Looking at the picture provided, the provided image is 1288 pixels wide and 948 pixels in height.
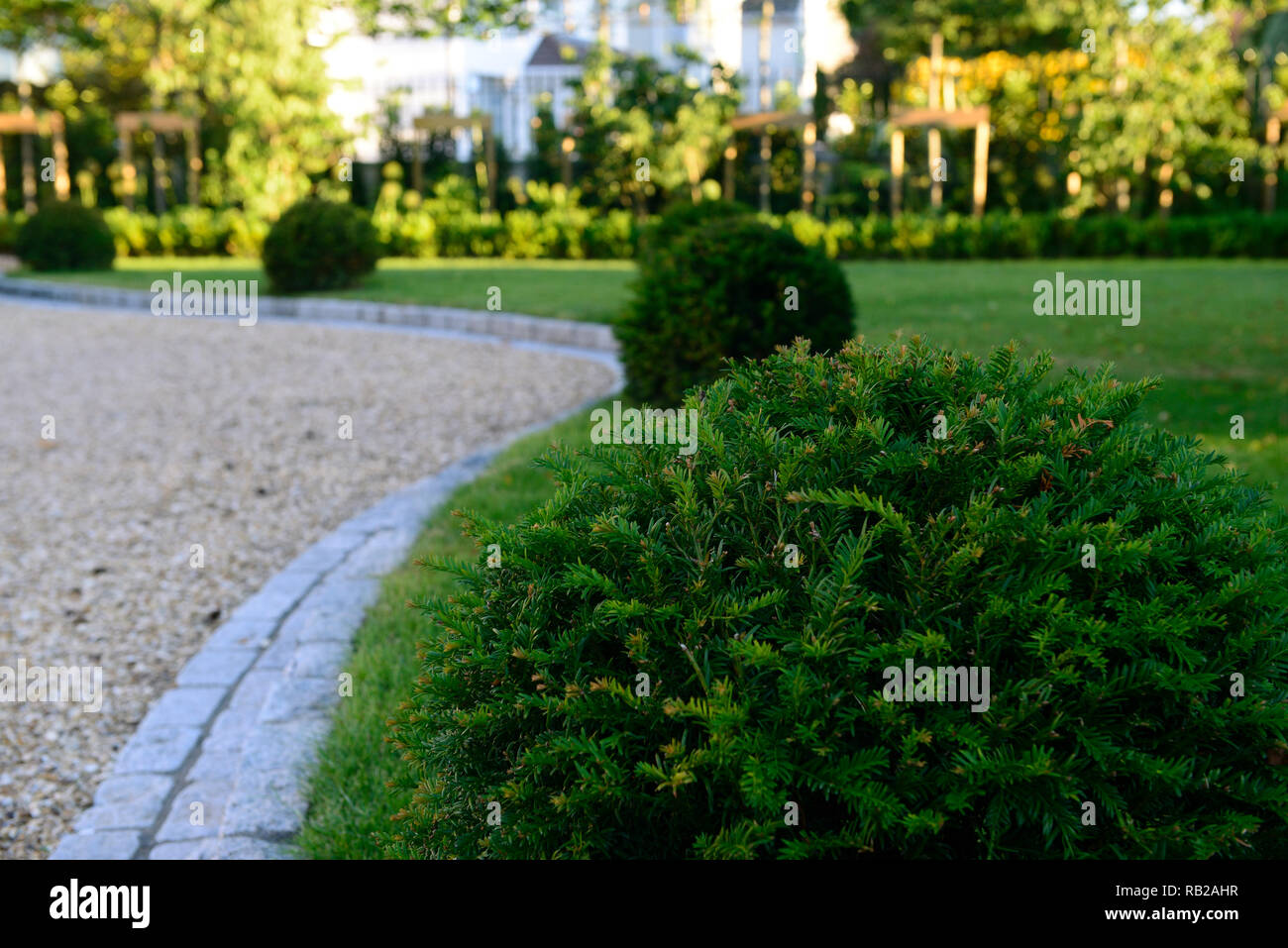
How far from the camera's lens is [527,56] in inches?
1401

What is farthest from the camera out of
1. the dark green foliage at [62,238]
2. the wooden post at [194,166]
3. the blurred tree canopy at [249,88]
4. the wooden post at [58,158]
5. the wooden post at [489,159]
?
the wooden post at [194,166]

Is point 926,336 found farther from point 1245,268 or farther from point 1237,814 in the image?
point 1245,268

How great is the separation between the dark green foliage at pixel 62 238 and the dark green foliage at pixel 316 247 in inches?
207

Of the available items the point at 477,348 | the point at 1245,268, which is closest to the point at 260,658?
the point at 477,348

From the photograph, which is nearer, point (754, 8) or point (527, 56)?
point (754, 8)

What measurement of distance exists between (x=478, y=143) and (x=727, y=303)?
21314mm

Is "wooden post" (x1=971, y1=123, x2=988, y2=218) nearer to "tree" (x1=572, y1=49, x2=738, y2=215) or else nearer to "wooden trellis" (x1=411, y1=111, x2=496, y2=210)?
"tree" (x1=572, y1=49, x2=738, y2=215)

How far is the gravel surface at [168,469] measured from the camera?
392 cm
